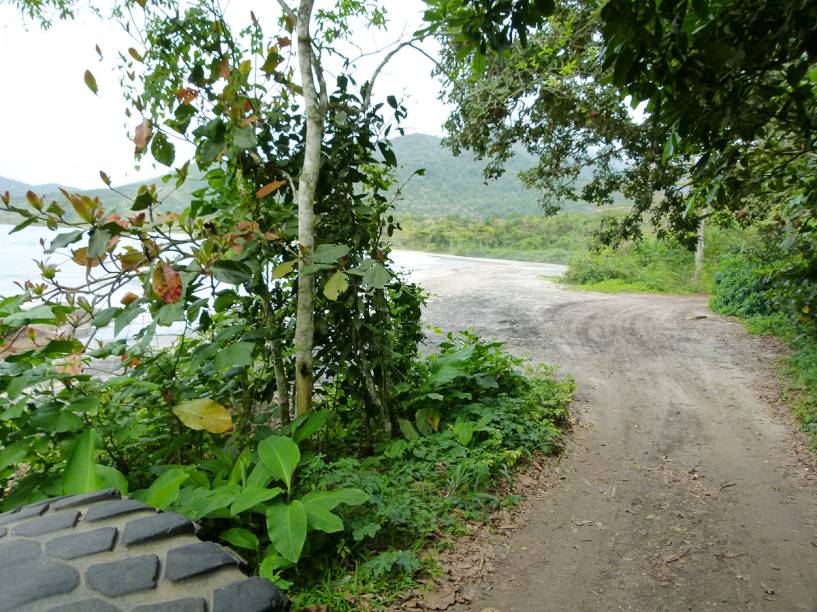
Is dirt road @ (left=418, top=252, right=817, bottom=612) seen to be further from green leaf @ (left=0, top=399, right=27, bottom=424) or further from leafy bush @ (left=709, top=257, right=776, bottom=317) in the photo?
leafy bush @ (left=709, top=257, right=776, bottom=317)

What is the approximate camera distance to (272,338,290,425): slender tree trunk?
10.8 feet

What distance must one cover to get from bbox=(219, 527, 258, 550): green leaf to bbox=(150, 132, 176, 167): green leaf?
6.07ft

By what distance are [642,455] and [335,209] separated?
3408 mm

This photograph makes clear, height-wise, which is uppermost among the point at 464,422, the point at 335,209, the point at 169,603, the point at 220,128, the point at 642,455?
the point at 220,128

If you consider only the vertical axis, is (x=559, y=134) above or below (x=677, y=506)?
above

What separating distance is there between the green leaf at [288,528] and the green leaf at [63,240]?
145 centimetres

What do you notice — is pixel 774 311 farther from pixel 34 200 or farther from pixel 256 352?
pixel 34 200

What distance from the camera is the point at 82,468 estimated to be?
2098 millimetres

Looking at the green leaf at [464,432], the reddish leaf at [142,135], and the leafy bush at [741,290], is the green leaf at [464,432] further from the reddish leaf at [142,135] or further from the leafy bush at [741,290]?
the leafy bush at [741,290]

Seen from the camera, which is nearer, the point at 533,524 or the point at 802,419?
the point at 533,524

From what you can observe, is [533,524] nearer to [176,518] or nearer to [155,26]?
[176,518]

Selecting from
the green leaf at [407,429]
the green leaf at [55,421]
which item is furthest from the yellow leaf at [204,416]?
the green leaf at [407,429]

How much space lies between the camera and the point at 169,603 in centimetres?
122

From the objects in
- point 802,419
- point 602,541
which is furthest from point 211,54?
point 802,419
